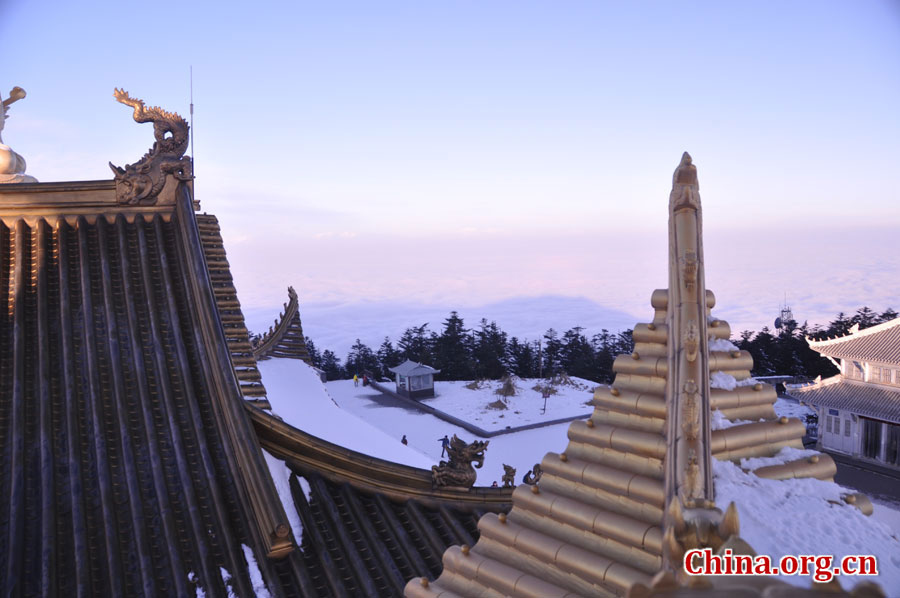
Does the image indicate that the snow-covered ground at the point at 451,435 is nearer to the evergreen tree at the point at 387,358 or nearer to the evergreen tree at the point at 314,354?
the evergreen tree at the point at 387,358

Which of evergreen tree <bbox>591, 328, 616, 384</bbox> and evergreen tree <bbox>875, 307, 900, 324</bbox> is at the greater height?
evergreen tree <bbox>875, 307, 900, 324</bbox>

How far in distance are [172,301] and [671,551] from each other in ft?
20.3

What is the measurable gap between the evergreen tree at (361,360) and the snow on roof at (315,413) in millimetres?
37401

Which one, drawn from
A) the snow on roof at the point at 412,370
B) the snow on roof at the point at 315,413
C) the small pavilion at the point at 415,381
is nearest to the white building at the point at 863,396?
the snow on roof at the point at 315,413

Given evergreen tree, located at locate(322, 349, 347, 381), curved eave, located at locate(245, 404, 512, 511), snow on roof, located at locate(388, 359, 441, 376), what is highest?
curved eave, located at locate(245, 404, 512, 511)

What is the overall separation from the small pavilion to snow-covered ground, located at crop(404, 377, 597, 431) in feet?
2.16

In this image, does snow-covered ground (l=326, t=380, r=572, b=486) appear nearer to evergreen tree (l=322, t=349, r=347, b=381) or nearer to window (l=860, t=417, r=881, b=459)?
window (l=860, t=417, r=881, b=459)

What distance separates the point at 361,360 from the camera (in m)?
59.0

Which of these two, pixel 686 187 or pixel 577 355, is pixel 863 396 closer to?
pixel 686 187

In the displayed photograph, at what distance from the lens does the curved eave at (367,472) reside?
6492 mm

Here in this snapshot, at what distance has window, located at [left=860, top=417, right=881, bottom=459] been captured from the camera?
2417cm

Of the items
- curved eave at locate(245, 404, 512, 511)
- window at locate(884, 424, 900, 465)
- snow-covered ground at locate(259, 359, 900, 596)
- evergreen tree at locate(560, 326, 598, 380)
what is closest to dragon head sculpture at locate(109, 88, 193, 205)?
curved eave at locate(245, 404, 512, 511)

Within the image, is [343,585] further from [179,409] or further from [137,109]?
[137,109]

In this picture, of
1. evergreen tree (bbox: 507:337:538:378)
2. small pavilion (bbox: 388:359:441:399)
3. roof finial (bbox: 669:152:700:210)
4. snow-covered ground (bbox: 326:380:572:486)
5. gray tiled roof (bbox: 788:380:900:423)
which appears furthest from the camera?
evergreen tree (bbox: 507:337:538:378)
